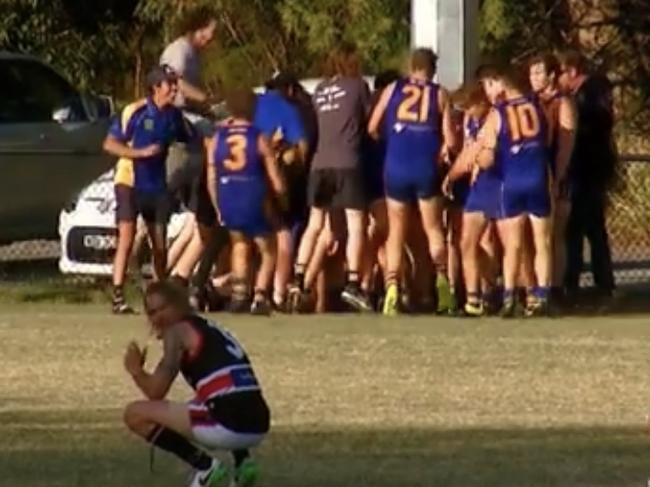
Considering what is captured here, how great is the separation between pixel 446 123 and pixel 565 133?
0.88 m

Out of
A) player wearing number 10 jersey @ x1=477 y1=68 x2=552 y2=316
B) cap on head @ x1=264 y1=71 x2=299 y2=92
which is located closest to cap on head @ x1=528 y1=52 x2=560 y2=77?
player wearing number 10 jersey @ x1=477 y1=68 x2=552 y2=316

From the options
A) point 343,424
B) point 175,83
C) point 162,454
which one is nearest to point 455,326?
point 175,83

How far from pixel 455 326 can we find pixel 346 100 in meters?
1.92

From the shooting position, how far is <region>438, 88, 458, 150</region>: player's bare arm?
18312 mm

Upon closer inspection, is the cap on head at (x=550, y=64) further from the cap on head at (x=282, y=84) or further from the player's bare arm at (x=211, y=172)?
the player's bare arm at (x=211, y=172)

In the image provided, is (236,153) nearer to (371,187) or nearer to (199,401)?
(371,187)

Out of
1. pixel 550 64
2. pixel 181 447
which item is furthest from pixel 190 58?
pixel 181 447

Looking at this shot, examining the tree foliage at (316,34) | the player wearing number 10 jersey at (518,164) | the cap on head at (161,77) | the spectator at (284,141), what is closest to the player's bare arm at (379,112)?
the spectator at (284,141)

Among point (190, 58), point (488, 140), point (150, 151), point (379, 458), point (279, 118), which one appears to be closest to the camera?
point (379, 458)

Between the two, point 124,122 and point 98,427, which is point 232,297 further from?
point 98,427

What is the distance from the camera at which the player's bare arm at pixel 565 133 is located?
59.6ft

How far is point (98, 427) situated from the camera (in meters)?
13.1

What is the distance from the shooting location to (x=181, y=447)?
11016mm

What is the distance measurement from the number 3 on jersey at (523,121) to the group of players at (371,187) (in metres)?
0.01
